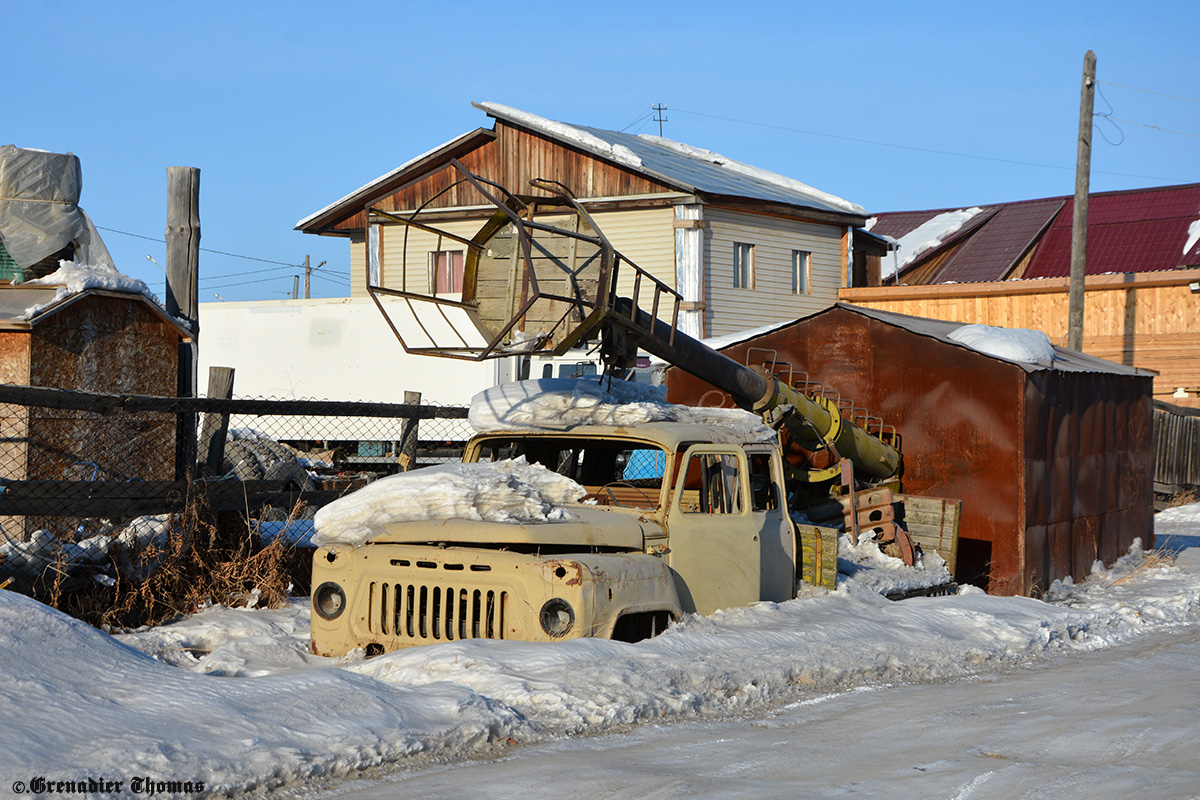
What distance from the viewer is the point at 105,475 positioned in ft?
29.1

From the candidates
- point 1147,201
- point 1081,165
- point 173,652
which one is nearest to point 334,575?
point 173,652

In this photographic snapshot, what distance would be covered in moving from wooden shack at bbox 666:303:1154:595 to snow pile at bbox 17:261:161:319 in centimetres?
577

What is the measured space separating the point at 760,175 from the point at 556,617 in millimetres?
26026

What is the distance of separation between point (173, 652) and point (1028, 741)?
478 cm

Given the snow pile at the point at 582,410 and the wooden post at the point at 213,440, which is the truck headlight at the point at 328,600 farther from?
the wooden post at the point at 213,440

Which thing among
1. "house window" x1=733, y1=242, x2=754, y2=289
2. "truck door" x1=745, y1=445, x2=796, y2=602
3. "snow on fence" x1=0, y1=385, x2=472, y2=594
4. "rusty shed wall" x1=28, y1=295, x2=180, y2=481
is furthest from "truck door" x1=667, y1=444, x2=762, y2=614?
"house window" x1=733, y1=242, x2=754, y2=289

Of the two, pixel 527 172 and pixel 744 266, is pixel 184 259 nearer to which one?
pixel 527 172

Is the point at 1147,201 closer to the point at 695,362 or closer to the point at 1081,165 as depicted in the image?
the point at 1081,165

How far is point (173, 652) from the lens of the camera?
6.90 m

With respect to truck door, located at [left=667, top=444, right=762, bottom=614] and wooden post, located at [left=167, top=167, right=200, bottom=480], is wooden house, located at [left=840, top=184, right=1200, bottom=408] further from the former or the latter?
truck door, located at [left=667, top=444, right=762, bottom=614]

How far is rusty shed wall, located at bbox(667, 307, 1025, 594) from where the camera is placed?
1173cm

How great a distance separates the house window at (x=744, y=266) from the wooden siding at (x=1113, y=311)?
3247 millimetres

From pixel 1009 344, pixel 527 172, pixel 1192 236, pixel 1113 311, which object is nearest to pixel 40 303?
pixel 1009 344

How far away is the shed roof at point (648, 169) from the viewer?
26469 millimetres
